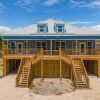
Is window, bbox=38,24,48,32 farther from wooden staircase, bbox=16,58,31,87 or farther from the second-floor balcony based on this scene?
wooden staircase, bbox=16,58,31,87

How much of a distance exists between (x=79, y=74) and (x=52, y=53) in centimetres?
626

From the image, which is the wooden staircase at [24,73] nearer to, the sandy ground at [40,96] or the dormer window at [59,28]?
the sandy ground at [40,96]

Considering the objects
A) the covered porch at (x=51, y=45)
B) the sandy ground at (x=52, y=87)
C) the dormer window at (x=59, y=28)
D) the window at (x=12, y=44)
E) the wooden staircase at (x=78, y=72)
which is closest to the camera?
the sandy ground at (x=52, y=87)

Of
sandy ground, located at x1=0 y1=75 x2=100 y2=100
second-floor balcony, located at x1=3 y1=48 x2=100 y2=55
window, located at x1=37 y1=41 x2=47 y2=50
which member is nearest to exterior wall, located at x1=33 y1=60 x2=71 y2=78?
second-floor balcony, located at x1=3 y1=48 x2=100 y2=55

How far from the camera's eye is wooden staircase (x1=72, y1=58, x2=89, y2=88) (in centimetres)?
2473

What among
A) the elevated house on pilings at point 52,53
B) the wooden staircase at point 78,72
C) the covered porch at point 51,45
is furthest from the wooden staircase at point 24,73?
the wooden staircase at point 78,72

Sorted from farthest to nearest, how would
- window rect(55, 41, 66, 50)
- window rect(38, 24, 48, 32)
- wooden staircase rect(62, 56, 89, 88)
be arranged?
window rect(38, 24, 48, 32)
window rect(55, 41, 66, 50)
wooden staircase rect(62, 56, 89, 88)

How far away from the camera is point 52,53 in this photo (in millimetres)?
32062

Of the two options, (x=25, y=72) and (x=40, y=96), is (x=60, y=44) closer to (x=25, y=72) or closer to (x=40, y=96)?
(x=25, y=72)

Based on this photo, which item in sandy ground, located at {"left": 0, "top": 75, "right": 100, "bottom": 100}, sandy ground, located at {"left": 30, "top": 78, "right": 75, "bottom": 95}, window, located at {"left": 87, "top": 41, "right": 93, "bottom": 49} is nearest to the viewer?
sandy ground, located at {"left": 0, "top": 75, "right": 100, "bottom": 100}

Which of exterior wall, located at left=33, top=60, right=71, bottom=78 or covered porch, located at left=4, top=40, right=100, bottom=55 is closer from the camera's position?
exterior wall, located at left=33, top=60, right=71, bottom=78

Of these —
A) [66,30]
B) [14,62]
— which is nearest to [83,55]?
[66,30]

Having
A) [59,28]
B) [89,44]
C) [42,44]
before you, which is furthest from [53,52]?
[89,44]

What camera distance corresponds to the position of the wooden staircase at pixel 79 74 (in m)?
24.7
